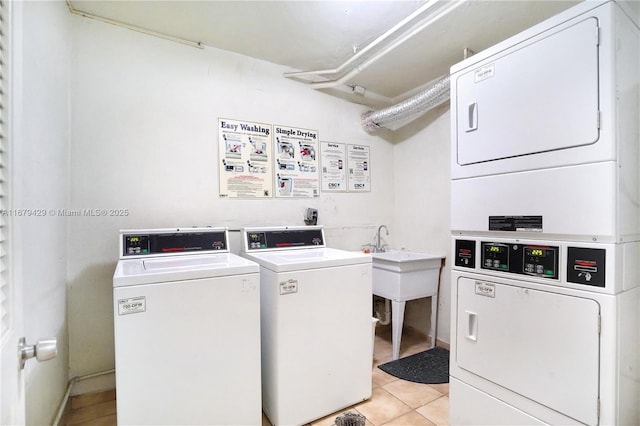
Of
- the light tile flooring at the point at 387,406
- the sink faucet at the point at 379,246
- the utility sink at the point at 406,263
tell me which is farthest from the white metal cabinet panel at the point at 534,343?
the sink faucet at the point at 379,246

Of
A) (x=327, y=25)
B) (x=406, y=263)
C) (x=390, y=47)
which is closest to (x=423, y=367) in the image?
(x=406, y=263)

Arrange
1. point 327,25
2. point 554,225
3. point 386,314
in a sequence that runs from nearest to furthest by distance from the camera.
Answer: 1. point 554,225
2. point 327,25
3. point 386,314

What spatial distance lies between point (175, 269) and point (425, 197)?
2360 mm

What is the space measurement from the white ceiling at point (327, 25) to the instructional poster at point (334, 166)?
29.0 inches

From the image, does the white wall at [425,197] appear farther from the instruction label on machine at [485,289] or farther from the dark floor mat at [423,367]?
the instruction label on machine at [485,289]

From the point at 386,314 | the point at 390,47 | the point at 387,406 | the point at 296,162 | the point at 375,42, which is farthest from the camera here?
the point at 386,314

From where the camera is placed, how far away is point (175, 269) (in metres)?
1.48

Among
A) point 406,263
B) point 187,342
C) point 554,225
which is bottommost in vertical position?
point 187,342

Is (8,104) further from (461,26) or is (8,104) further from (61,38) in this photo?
(461,26)

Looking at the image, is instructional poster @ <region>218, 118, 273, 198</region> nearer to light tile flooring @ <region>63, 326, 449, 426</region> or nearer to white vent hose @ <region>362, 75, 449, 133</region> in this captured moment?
white vent hose @ <region>362, 75, 449, 133</region>

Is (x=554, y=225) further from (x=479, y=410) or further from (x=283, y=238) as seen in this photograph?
(x=283, y=238)

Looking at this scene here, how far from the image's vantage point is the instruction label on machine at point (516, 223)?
1302 millimetres

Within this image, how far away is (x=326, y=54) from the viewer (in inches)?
96.5

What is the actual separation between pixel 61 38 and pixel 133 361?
1.88 m
